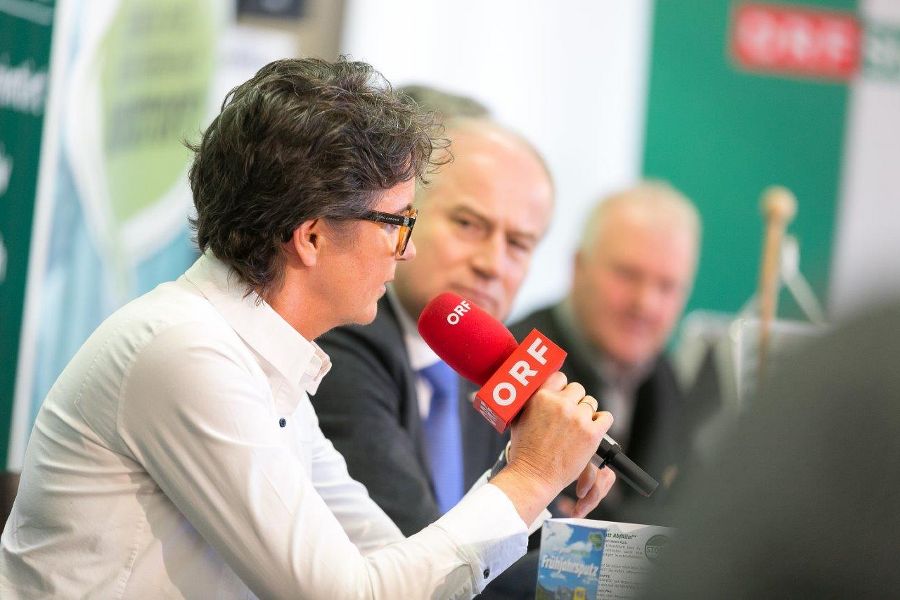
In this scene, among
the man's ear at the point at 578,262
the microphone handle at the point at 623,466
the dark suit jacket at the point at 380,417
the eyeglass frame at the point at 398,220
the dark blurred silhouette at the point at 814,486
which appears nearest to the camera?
the dark blurred silhouette at the point at 814,486

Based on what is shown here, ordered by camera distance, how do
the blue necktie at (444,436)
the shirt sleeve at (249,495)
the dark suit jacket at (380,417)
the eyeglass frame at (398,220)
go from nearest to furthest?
the shirt sleeve at (249,495) < the eyeglass frame at (398,220) < the dark suit jacket at (380,417) < the blue necktie at (444,436)

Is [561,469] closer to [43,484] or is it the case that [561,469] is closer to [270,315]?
[270,315]

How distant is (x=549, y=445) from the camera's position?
55.9 inches

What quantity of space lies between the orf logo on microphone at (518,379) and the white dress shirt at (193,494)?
10 cm

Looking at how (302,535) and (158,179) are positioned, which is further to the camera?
(158,179)

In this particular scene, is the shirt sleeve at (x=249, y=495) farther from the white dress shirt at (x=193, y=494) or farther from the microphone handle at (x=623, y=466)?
the microphone handle at (x=623, y=466)

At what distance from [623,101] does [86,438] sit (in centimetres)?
444

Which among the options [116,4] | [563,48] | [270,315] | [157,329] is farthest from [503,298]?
[563,48]

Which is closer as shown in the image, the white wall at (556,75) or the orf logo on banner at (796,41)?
the white wall at (556,75)

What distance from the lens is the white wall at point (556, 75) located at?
5.23 metres

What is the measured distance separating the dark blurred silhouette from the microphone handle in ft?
2.60

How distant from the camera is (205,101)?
322 cm

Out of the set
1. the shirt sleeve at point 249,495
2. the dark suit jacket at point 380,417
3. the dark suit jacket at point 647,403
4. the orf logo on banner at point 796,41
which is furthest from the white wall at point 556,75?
the shirt sleeve at point 249,495

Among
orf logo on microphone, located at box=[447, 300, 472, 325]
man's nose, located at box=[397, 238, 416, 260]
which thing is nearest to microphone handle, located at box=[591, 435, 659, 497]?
orf logo on microphone, located at box=[447, 300, 472, 325]
